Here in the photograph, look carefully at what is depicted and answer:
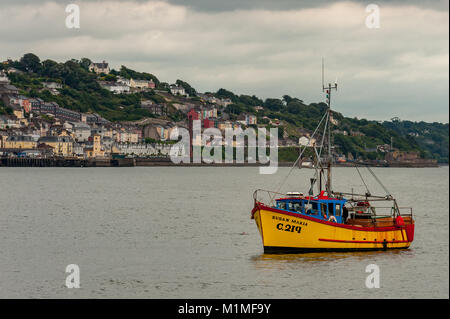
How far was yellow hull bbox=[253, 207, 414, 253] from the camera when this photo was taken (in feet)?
110

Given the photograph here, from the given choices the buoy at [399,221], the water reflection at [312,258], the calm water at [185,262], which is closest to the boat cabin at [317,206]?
the water reflection at [312,258]

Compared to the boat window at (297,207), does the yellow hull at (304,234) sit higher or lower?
→ lower

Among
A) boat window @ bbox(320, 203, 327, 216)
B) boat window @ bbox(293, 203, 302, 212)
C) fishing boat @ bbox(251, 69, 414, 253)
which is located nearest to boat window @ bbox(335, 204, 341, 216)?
fishing boat @ bbox(251, 69, 414, 253)

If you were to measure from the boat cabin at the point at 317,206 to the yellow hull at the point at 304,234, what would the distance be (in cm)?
75

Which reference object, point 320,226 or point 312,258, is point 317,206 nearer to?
point 320,226

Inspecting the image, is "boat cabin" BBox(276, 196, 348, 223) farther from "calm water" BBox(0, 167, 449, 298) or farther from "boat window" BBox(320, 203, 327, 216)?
"calm water" BBox(0, 167, 449, 298)

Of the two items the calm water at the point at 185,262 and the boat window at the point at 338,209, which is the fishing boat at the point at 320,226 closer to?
the boat window at the point at 338,209

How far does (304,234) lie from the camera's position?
3378 cm

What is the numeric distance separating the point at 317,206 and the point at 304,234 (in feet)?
5.39

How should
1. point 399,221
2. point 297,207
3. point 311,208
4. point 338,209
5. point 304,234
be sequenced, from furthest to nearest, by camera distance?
point 399,221 < point 338,209 < point 297,207 < point 311,208 < point 304,234

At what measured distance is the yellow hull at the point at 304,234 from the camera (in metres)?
33.6

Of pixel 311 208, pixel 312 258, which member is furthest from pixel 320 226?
pixel 312 258

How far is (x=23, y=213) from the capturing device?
59812 millimetres
